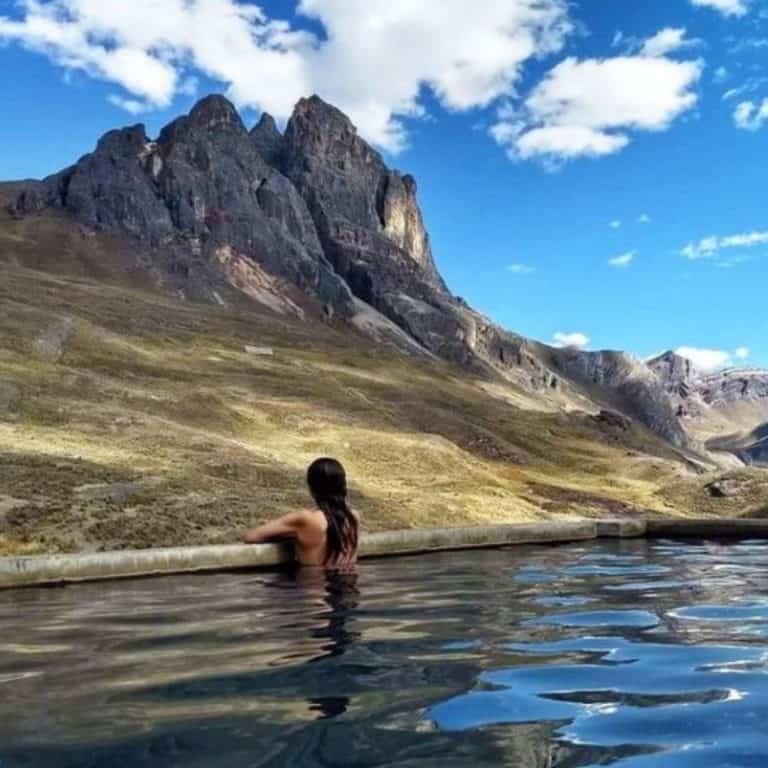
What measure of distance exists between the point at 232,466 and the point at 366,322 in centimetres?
13362

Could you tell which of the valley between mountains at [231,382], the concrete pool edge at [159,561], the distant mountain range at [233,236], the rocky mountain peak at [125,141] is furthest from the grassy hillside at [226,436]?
the rocky mountain peak at [125,141]

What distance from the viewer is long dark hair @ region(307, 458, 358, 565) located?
42.9ft

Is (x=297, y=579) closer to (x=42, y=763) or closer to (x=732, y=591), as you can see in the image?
(x=732, y=591)

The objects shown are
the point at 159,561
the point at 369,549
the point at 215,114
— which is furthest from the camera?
the point at 215,114

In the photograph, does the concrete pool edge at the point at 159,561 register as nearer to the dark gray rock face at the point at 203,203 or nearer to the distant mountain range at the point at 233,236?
the distant mountain range at the point at 233,236

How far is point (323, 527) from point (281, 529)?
0.76 metres

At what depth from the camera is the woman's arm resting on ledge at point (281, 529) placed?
14.3 meters

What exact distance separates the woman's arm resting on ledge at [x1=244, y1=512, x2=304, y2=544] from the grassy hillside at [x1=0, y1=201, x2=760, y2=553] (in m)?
6.91

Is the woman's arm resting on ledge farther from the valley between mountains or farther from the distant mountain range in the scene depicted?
the distant mountain range

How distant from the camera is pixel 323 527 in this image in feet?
45.8

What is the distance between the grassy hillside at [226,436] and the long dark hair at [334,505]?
25.8 feet

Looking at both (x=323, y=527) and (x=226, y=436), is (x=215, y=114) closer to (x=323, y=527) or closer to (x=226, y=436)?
(x=226, y=436)

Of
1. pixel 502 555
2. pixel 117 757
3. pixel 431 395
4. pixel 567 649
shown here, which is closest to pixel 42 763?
pixel 117 757

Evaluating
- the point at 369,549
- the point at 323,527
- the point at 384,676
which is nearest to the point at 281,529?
the point at 323,527
